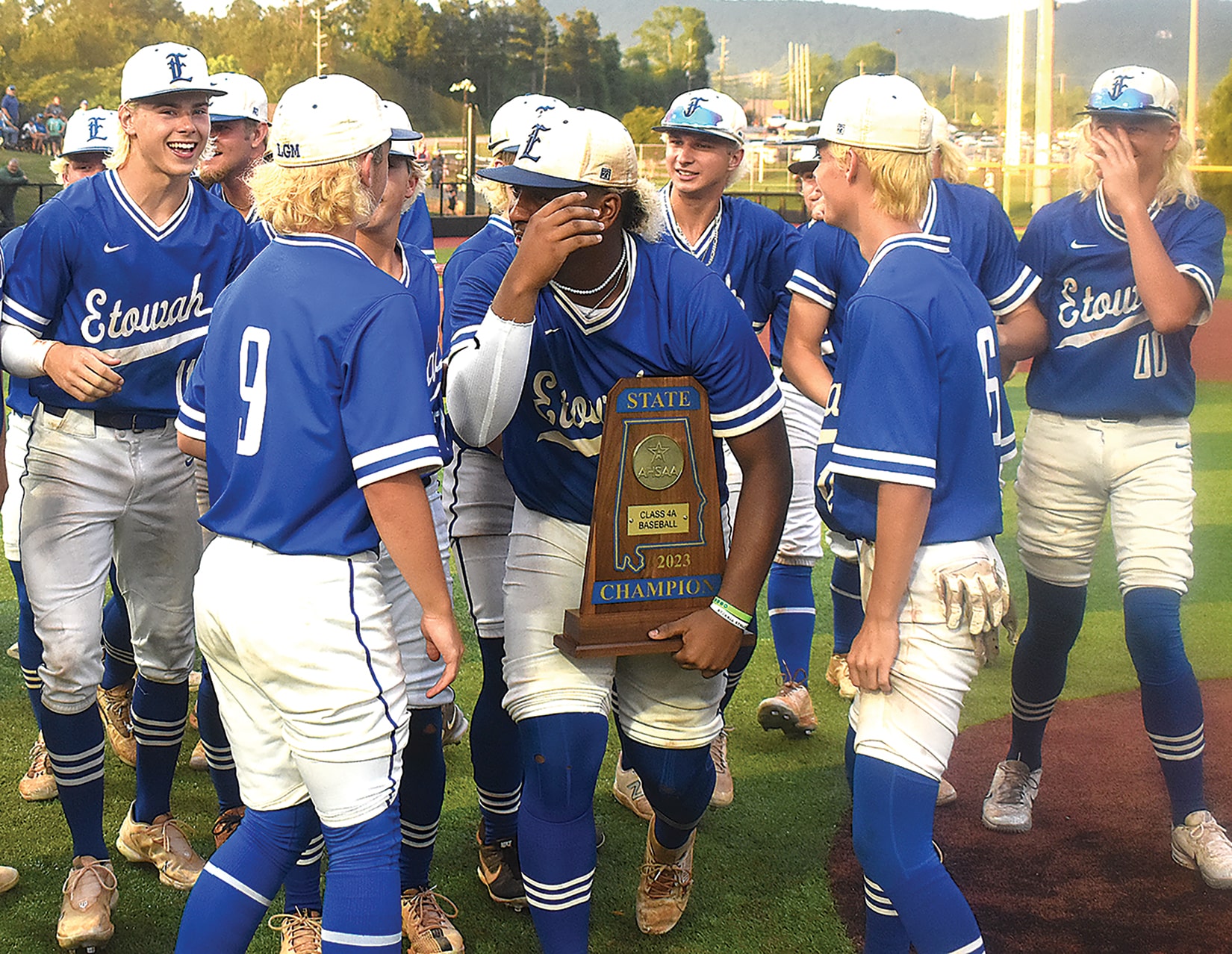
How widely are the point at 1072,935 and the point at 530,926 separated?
1447mm

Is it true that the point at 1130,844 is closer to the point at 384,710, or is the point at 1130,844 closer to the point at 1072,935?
the point at 1072,935

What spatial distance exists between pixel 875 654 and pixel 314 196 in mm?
1489

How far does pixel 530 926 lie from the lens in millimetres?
3490

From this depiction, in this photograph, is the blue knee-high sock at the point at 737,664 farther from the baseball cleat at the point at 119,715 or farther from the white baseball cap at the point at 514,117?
the baseball cleat at the point at 119,715

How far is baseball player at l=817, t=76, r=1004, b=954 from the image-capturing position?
2607 millimetres

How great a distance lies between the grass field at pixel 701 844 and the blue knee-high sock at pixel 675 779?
0.39 meters

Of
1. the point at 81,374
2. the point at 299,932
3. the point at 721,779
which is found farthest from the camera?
the point at 721,779

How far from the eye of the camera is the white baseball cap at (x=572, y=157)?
270 centimetres

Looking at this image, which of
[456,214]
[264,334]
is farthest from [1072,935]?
[456,214]

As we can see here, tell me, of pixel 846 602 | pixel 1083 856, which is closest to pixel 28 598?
pixel 846 602

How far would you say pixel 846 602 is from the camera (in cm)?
486

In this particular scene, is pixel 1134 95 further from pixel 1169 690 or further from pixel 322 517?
pixel 322 517

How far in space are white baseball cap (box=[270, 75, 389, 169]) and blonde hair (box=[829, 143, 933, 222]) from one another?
40.6 inches

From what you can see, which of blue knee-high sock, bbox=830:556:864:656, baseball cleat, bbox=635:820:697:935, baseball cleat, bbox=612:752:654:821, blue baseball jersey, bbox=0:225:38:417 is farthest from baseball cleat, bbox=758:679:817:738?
blue baseball jersey, bbox=0:225:38:417
